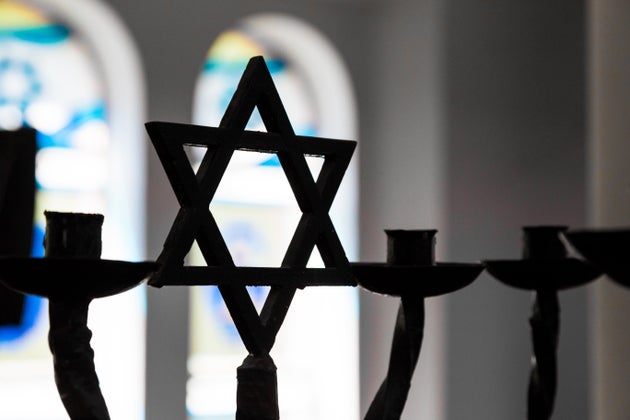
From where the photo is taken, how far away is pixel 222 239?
42.2 inches

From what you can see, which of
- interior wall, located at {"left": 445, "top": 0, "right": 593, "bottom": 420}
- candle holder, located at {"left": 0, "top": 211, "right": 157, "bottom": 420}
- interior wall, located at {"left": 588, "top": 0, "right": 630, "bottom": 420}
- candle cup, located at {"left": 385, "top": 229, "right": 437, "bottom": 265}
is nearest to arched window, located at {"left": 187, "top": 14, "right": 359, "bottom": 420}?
interior wall, located at {"left": 445, "top": 0, "right": 593, "bottom": 420}

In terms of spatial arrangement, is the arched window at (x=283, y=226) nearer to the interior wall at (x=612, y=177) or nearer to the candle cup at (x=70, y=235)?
the interior wall at (x=612, y=177)

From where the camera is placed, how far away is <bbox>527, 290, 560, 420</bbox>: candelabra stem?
3.98 feet

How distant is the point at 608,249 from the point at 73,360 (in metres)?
0.54

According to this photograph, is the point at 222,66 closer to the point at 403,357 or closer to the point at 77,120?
the point at 77,120

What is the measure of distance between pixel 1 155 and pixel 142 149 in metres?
2.36

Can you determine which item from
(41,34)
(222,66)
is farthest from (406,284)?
(222,66)

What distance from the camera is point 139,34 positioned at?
133 inches

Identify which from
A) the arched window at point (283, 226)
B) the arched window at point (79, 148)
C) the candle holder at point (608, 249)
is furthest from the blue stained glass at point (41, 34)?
the candle holder at point (608, 249)

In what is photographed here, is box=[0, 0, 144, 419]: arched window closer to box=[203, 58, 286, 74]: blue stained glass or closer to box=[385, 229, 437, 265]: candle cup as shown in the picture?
box=[203, 58, 286, 74]: blue stained glass

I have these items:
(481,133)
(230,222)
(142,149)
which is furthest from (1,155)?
(481,133)

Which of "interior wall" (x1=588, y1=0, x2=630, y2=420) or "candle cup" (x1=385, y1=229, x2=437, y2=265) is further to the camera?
"interior wall" (x1=588, y1=0, x2=630, y2=420)

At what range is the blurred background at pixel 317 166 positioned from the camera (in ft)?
11.1

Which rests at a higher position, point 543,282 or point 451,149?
point 451,149
